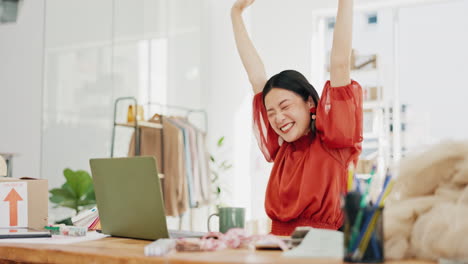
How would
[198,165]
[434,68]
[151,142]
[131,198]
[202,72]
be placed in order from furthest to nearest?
[202,72] < [434,68] < [198,165] < [151,142] < [131,198]

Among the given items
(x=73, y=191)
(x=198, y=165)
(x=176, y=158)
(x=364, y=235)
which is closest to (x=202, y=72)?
(x=198, y=165)

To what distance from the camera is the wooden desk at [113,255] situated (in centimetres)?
105

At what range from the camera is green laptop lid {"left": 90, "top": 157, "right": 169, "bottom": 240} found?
1.42 meters

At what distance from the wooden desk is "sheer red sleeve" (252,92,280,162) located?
734 mm

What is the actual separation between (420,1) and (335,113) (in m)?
3.69

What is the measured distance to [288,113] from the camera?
1819 mm

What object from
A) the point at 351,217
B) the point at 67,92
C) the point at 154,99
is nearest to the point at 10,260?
the point at 351,217

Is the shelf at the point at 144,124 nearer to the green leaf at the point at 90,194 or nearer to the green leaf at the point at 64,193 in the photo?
the green leaf at the point at 90,194

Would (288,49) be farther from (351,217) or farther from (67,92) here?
(351,217)

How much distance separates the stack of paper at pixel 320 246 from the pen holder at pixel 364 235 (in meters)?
0.07

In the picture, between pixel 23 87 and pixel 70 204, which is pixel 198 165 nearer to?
pixel 70 204

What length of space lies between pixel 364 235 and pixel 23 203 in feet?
4.06

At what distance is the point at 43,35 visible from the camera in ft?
12.9

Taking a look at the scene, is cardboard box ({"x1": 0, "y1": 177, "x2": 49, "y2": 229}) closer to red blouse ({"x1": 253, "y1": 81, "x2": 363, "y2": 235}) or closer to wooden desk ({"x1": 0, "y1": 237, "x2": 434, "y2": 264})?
wooden desk ({"x1": 0, "y1": 237, "x2": 434, "y2": 264})
